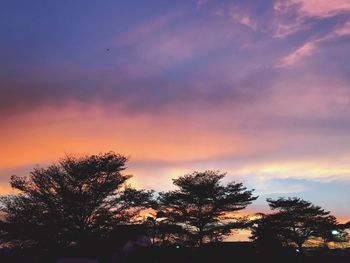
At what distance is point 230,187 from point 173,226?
29.2 ft

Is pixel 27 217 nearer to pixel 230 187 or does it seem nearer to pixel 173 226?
pixel 173 226

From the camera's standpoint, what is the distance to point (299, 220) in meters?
69.2

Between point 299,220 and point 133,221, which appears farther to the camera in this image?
point 299,220

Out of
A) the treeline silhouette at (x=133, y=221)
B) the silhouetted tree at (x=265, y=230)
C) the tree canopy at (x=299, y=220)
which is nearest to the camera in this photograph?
the treeline silhouette at (x=133, y=221)

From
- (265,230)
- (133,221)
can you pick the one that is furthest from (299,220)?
(133,221)

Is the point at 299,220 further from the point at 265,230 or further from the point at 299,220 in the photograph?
the point at 265,230

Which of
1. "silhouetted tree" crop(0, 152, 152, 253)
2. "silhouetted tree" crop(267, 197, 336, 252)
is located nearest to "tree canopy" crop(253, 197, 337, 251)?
"silhouetted tree" crop(267, 197, 336, 252)

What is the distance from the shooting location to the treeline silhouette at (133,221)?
4125 cm

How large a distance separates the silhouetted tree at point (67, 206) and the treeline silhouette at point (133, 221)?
97mm

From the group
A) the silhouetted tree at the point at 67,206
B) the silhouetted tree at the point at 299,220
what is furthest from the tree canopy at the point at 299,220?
the silhouetted tree at the point at 67,206

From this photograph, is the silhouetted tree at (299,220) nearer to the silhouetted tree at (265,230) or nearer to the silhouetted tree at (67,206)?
the silhouetted tree at (265,230)

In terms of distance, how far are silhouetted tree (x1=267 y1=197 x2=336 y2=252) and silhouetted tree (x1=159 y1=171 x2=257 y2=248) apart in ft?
23.9

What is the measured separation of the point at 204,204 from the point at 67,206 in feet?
66.5

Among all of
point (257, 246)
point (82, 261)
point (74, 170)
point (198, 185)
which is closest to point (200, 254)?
point (257, 246)
